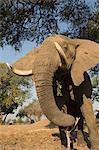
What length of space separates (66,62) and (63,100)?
3.91 feet

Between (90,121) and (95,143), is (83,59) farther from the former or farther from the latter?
(95,143)

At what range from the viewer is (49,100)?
9734 mm

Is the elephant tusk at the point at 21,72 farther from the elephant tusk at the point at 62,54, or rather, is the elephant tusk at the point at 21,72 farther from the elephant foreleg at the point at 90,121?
the elephant foreleg at the point at 90,121

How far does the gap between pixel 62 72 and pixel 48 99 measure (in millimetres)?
1159

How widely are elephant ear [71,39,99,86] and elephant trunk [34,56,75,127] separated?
739 mm

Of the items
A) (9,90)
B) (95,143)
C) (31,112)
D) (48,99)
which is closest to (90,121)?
(95,143)

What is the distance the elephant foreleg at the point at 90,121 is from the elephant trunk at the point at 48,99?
1425 millimetres

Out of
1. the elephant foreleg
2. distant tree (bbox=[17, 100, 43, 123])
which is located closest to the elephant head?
the elephant foreleg

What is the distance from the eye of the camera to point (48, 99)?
9.71 meters

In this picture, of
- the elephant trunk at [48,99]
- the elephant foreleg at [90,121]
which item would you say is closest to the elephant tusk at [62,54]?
the elephant trunk at [48,99]

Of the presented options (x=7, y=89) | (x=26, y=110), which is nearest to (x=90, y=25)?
(x=7, y=89)

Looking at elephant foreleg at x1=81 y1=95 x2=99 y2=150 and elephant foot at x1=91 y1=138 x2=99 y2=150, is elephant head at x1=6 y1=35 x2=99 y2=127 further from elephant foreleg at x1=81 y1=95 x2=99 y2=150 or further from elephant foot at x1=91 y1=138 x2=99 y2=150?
elephant foot at x1=91 y1=138 x2=99 y2=150

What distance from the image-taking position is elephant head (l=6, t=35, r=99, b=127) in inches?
379

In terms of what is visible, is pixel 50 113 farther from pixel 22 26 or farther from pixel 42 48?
pixel 22 26
